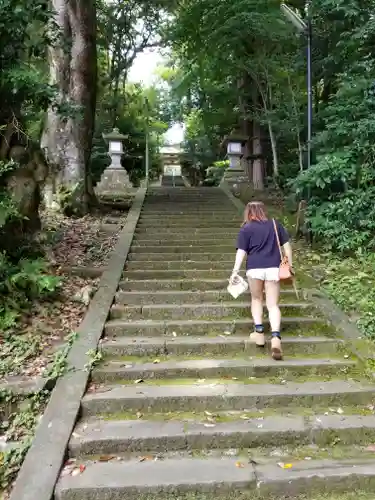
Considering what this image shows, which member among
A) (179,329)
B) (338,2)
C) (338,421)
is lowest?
(338,421)

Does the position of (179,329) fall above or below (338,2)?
below

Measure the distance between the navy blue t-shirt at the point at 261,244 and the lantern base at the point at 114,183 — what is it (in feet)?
30.5

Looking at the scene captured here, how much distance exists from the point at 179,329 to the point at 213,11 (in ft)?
30.6

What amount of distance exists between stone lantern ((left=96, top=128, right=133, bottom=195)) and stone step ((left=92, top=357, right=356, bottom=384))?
945cm

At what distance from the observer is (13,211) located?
16.3ft

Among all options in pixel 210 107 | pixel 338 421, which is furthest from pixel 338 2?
pixel 210 107

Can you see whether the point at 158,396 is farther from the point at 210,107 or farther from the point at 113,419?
the point at 210,107

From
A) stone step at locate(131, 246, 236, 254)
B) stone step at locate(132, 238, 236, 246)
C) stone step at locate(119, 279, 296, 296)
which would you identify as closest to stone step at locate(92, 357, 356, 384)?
stone step at locate(119, 279, 296, 296)

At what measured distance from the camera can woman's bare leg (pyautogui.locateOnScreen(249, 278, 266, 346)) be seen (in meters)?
4.61

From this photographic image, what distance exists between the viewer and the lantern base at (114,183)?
44.6 ft

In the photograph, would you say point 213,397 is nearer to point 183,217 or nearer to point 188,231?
point 188,231

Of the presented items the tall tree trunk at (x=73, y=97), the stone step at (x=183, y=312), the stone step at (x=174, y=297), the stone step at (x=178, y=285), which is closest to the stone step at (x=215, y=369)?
the stone step at (x=183, y=312)

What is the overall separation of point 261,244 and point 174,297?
5.74 ft

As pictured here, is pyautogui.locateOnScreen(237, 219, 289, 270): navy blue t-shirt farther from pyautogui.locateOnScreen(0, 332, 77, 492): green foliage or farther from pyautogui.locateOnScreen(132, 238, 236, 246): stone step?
pyautogui.locateOnScreen(132, 238, 236, 246): stone step
